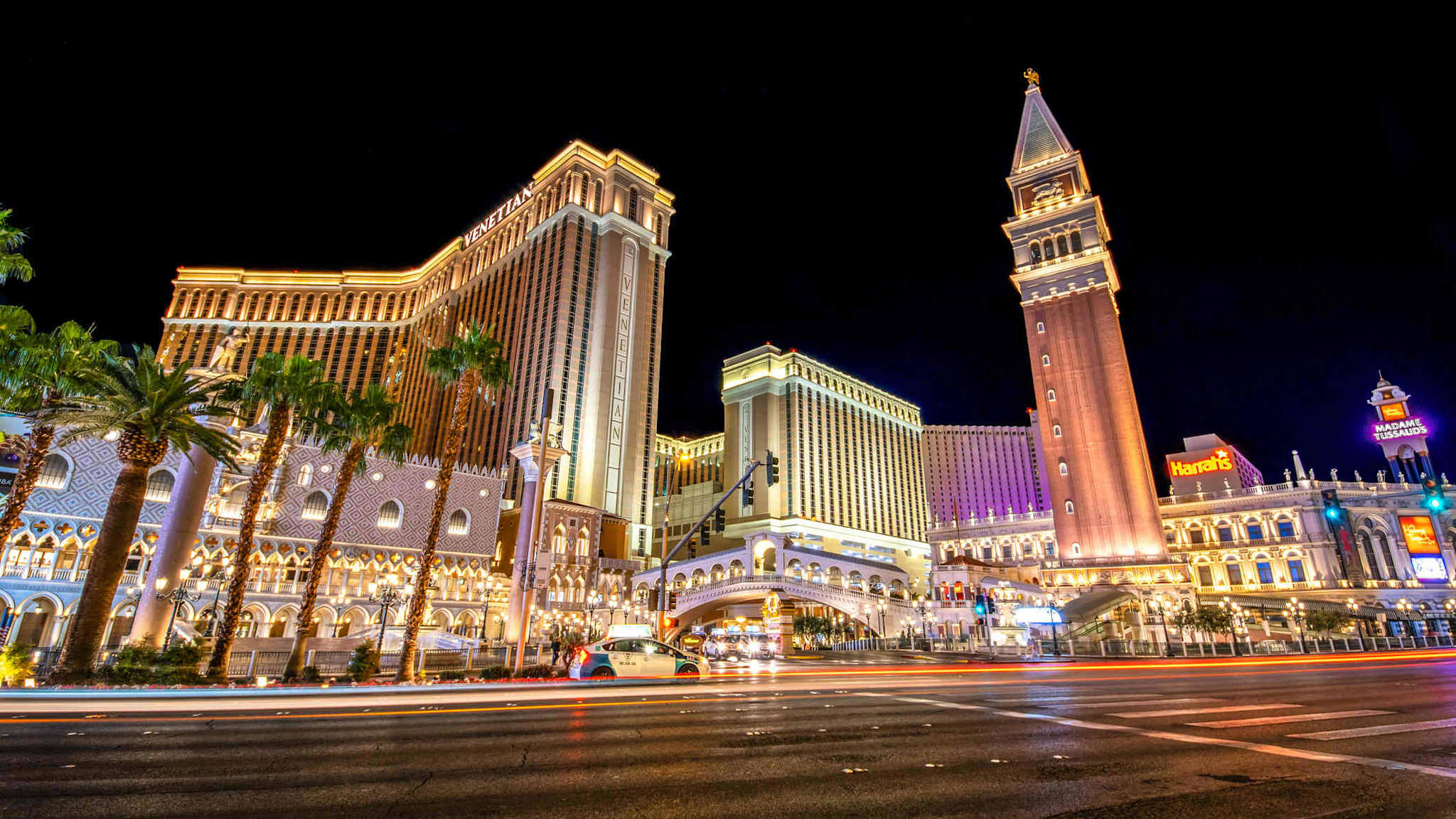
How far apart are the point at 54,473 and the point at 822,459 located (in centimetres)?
9559

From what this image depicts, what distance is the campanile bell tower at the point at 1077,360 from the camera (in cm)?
6456

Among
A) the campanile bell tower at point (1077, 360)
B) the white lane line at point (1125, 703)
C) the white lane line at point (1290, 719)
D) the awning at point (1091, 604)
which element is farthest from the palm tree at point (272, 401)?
the campanile bell tower at point (1077, 360)

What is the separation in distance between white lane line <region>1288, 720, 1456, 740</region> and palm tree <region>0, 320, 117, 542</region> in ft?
97.1

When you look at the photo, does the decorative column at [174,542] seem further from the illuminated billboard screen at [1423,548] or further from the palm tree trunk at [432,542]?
the illuminated billboard screen at [1423,548]

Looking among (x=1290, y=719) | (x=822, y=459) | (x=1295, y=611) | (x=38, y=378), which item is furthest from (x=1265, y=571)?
(x=38, y=378)

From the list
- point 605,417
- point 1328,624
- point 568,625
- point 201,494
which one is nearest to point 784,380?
point 605,417

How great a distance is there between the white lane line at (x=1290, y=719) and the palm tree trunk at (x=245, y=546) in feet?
76.8

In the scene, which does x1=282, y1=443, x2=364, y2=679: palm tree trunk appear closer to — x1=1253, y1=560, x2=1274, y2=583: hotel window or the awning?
the awning

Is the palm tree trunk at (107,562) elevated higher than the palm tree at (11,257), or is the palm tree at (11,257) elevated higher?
the palm tree at (11,257)

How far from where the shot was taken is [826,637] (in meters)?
61.1

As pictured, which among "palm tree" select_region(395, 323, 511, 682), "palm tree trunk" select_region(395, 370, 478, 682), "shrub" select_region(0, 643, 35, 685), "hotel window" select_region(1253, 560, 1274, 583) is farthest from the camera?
"hotel window" select_region(1253, 560, 1274, 583)

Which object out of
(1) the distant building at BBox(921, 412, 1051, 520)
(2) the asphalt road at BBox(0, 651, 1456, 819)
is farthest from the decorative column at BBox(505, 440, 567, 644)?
(1) the distant building at BBox(921, 412, 1051, 520)

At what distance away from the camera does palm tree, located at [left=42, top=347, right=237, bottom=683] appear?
755 inches

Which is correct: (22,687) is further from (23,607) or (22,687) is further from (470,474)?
(470,474)
